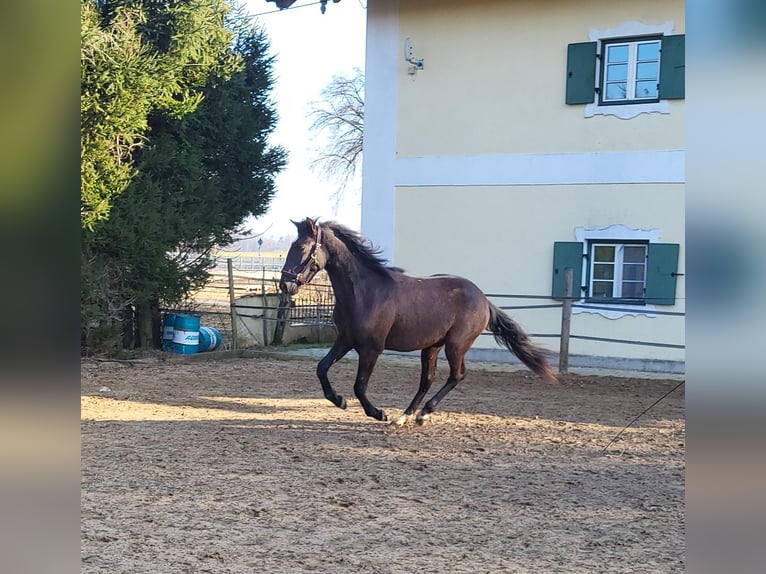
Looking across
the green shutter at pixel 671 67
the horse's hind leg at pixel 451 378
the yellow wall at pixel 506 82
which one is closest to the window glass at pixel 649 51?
the green shutter at pixel 671 67

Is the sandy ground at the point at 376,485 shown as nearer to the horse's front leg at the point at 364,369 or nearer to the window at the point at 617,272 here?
the horse's front leg at the point at 364,369

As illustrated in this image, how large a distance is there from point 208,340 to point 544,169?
569 centimetres

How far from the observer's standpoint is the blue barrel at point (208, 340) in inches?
445

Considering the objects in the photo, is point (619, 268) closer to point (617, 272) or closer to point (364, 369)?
point (617, 272)

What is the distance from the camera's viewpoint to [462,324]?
6012mm

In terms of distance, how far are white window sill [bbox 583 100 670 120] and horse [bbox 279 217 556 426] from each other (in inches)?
190

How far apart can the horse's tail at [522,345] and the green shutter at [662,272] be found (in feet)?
12.6

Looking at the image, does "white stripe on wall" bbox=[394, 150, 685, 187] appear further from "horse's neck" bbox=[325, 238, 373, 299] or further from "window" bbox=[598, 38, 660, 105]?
"horse's neck" bbox=[325, 238, 373, 299]

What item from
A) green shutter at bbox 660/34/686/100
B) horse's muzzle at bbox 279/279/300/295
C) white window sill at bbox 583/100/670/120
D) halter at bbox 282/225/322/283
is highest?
green shutter at bbox 660/34/686/100

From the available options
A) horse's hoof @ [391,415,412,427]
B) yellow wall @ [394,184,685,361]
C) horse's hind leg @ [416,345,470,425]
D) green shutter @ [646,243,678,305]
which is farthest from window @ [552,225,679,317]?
horse's hoof @ [391,415,412,427]

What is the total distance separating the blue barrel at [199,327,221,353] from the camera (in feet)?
37.1

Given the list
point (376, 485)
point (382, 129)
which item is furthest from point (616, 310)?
point (376, 485)

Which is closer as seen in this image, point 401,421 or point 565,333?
point 401,421

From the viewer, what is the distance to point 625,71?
980 centimetres
